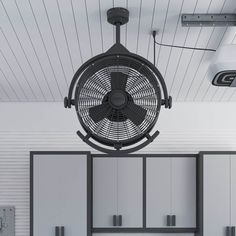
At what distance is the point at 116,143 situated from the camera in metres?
1.97

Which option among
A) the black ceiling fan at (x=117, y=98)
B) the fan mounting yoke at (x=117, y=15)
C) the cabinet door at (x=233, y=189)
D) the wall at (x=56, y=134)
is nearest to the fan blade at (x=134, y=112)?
the black ceiling fan at (x=117, y=98)

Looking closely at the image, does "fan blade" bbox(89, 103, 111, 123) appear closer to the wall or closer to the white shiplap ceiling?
the white shiplap ceiling

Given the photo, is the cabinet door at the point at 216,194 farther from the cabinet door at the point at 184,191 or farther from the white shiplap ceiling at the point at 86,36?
the white shiplap ceiling at the point at 86,36

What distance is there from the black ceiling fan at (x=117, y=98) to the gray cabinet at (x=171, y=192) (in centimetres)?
266

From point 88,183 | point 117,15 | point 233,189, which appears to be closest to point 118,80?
point 117,15

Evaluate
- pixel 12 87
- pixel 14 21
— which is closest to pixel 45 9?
pixel 14 21

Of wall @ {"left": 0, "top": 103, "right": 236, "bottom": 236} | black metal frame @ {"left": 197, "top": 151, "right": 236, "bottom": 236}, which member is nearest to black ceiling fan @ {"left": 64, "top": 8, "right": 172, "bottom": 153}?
black metal frame @ {"left": 197, "top": 151, "right": 236, "bottom": 236}

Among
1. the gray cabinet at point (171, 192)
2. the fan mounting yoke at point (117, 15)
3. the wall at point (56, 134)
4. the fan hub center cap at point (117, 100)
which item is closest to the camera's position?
the fan hub center cap at point (117, 100)

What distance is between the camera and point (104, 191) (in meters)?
4.57

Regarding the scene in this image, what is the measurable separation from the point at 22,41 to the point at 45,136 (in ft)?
6.99

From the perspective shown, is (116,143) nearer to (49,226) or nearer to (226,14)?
(226,14)

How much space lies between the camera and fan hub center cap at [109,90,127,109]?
1.94 metres

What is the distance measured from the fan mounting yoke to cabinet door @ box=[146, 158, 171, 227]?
2.44m

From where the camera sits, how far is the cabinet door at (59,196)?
173 inches
